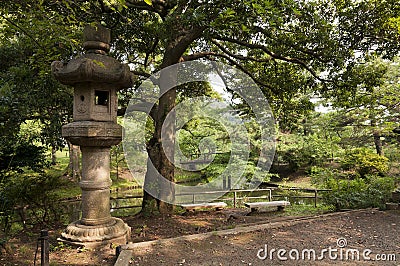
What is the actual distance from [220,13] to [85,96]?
241cm

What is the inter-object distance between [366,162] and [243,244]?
10.5 m

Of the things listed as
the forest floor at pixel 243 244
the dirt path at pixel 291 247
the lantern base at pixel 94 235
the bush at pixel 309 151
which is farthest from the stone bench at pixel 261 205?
the bush at pixel 309 151

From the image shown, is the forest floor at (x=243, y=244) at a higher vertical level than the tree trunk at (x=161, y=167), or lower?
lower

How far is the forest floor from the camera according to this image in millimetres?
3535

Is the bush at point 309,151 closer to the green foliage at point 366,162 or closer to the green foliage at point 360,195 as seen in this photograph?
the green foliage at point 366,162

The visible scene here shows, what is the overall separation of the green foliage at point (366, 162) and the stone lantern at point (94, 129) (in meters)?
11.5

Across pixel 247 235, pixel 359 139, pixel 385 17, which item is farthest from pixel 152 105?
pixel 359 139

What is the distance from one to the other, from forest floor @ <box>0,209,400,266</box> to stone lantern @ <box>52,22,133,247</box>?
30 centimetres

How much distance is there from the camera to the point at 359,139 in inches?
531

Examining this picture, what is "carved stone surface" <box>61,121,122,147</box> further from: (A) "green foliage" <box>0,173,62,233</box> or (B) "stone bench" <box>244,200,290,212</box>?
(B) "stone bench" <box>244,200,290,212</box>

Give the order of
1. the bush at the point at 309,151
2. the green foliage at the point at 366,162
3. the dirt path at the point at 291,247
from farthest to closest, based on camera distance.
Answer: the bush at the point at 309,151, the green foliage at the point at 366,162, the dirt path at the point at 291,247

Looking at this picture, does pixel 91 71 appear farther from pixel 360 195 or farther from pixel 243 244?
pixel 360 195

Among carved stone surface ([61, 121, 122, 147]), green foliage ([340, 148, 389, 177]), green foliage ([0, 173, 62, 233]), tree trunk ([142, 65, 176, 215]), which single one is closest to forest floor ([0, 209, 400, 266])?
green foliage ([0, 173, 62, 233])

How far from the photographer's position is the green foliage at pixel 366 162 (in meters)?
12.1
